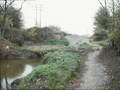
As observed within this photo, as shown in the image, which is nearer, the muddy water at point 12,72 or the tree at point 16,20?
the muddy water at point 12,72

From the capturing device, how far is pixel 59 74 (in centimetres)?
1234

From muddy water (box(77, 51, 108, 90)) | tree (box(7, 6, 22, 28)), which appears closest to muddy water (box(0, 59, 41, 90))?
muddy water (box(77, 51, 108, 90))

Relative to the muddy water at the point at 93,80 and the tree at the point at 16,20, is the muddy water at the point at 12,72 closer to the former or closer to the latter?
the muddy water at the point at 93,80

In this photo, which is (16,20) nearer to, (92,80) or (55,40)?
(55,40)

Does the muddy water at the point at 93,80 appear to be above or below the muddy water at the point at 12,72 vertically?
above

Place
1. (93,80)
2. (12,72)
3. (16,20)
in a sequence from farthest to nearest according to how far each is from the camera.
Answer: (16,20)
(12,72)
(93,80)

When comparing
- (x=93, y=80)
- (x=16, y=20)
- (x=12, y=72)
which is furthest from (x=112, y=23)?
(x=16, y=20)

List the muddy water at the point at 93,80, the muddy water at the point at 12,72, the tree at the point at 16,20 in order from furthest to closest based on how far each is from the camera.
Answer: the tree at the point at 16,20 < the muddy water at the point at 12,72 < the muddy water at the point at 93,80

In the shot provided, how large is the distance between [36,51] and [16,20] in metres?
15.8

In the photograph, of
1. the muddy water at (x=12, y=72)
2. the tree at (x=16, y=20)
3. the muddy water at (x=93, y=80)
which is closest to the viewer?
the muddy water at (x=93, y=80)

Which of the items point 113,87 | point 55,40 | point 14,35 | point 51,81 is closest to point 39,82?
point 51,81

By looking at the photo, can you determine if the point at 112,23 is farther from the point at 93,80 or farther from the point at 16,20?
the point at 16,20

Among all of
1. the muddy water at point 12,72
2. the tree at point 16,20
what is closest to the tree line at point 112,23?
the muddy water at point 12,72

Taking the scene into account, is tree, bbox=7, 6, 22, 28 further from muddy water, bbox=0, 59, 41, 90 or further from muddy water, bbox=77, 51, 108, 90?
muddy water, bbox=77, 51, 108, 90
